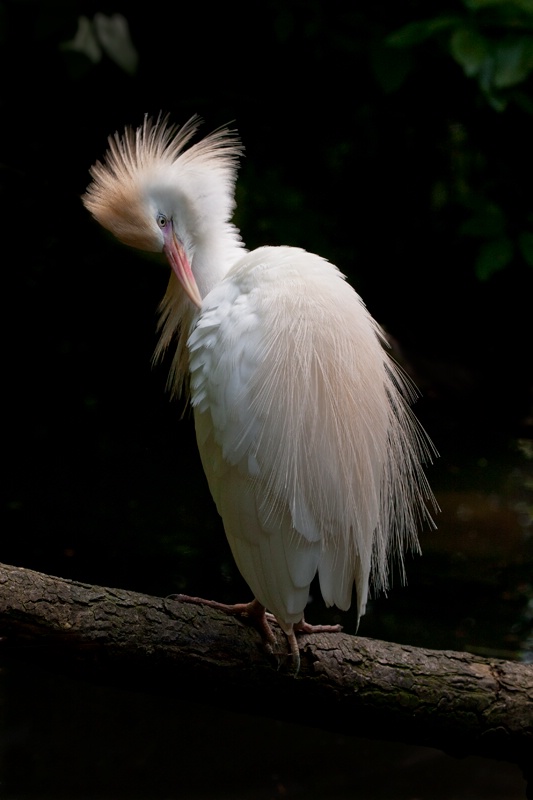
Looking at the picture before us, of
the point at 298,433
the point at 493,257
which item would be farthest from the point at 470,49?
the point at 298,433

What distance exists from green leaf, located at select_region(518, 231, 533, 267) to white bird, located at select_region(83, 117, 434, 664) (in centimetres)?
191

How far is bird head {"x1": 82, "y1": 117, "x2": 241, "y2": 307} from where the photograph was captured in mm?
2045

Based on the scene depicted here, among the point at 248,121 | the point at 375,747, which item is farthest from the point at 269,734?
the point at 248,121

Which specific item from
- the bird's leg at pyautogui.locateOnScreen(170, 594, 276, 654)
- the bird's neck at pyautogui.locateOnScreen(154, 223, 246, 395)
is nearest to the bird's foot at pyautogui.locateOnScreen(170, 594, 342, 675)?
the bird's leg at pyautogui.locateOnScreen(170, 594, 276, 654)

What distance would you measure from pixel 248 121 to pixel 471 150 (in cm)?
118

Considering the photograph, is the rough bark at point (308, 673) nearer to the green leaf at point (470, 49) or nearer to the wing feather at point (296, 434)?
the wing feather at point (296, 434)

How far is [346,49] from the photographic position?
4.03 metres

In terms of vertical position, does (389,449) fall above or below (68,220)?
below

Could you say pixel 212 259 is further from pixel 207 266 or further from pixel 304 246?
pixel 304 246

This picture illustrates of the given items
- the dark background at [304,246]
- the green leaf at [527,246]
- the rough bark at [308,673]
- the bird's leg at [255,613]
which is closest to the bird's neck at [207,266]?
the bird's leg at [255,613]

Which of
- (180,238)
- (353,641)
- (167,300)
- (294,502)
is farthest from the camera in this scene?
(167,300)

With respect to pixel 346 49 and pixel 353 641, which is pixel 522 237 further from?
pixel 353 641

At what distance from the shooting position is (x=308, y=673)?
165 cm

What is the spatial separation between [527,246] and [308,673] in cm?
245
